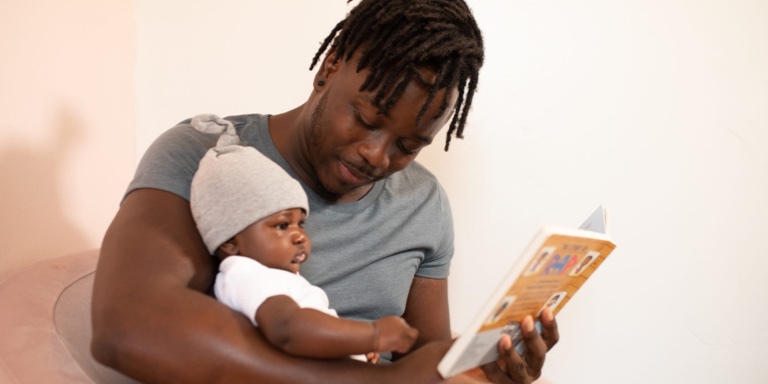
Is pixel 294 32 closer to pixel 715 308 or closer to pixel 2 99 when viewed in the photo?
pixel 2 99

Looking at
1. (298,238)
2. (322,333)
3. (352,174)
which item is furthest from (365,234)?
(322,333)

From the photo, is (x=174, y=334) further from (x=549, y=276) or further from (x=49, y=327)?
(x=549, y=276)

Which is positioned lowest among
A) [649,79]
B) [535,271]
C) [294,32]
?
[294,32]

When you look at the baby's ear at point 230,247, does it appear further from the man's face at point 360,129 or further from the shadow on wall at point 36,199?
the shadow on wall at point 36,199

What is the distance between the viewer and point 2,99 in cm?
162

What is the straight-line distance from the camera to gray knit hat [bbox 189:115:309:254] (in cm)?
122

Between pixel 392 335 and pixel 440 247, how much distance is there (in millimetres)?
753

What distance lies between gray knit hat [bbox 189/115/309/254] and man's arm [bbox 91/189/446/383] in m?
0.07

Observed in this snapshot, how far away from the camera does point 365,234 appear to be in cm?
163

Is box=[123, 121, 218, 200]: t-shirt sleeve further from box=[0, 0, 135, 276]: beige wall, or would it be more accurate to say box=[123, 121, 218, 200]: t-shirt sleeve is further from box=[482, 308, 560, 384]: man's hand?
box=[482, 308, 560, 384]: man's hand

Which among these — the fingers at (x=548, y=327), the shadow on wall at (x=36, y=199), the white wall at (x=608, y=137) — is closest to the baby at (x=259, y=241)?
the fingers at (x=548, y=327)

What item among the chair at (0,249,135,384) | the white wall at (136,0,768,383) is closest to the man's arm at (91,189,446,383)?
the chair at (0,249,135,384)

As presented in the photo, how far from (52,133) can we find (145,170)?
2.05 ft

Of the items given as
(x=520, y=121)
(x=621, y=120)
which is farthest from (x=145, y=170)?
(x=621, y=120)
